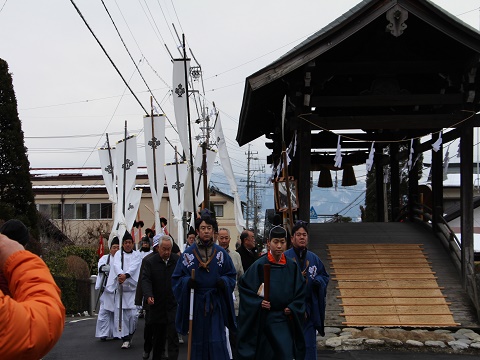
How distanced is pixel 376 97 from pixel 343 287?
3.72 metres

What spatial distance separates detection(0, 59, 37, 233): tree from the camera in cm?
2220

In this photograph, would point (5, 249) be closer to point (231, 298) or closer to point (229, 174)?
point (231, 298)

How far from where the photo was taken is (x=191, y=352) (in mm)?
8328

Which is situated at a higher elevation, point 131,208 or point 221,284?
point 131,208

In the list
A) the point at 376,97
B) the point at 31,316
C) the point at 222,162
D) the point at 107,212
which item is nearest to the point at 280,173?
the point at 222,162

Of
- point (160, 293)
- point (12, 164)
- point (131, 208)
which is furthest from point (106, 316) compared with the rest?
point (12, 164)

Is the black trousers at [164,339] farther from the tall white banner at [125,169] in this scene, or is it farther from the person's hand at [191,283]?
the tall white banner at [125,169]

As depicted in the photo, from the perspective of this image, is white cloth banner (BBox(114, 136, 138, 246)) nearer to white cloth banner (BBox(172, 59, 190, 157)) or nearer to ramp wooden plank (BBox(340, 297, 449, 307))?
white cloth banner (BBox(172, 59, 190, 157))

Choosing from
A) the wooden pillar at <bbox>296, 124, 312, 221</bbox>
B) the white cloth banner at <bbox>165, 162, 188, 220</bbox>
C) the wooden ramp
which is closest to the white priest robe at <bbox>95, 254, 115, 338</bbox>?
the wooden pillar at <bbox>296, 124, 312, 221</bbox>

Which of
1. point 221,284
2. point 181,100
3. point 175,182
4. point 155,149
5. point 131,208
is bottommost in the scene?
point 221,284

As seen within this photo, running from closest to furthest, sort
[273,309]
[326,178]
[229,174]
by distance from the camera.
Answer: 1. [273,309]
2. [229,174]
3. [326,178]

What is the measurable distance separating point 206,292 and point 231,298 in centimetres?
31

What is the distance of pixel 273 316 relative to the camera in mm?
7629

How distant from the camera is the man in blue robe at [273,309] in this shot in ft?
25.0
